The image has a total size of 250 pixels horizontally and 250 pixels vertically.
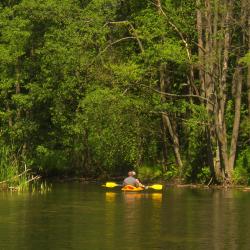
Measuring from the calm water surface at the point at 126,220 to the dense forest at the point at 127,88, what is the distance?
4.76 m

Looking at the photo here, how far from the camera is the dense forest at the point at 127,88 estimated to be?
4184cm

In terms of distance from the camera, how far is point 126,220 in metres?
27.7

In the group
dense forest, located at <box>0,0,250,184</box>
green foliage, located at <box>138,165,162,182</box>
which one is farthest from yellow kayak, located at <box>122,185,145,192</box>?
green foliage, located at <box>138,165,162,182</box>

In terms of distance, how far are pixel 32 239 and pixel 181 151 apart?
2423cm

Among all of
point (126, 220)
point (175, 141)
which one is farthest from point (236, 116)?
point (126, 220)

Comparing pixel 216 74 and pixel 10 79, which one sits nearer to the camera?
pixel 216 74

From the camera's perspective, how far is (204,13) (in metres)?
41.7

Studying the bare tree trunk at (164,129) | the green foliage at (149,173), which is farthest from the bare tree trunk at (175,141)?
the green foliage at (149,173)

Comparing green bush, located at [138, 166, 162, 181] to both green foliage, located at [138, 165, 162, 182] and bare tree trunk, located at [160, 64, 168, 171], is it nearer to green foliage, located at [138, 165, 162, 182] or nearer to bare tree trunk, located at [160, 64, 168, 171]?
green foliage, located at [138, 165, 162, 182]

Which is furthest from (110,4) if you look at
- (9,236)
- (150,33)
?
(9,236)

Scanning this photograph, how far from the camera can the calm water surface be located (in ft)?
74.6

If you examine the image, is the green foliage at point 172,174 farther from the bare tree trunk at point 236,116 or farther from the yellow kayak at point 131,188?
the yellow kayak at point 131,188

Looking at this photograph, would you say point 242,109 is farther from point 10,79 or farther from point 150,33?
point 10,79

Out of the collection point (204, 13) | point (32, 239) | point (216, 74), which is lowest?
Answer: point (32, 239)
